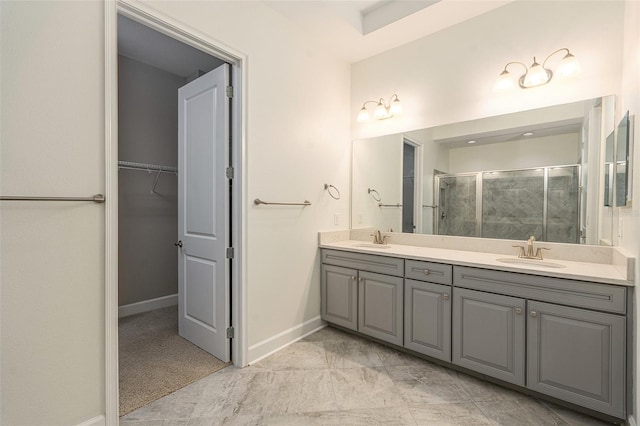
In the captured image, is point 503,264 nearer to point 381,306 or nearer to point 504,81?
point 381,306

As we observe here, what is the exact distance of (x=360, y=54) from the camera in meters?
3.22

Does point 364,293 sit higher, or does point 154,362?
point 364,293

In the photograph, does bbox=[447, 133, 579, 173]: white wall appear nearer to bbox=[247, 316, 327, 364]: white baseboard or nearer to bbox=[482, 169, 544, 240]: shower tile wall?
bbox=[482, 169, 544, 240]: shower tile wall

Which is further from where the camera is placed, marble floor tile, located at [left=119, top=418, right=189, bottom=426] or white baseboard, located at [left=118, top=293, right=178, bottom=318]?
white baseboard, located at [left=118, top=293, right=178, bottom=318]

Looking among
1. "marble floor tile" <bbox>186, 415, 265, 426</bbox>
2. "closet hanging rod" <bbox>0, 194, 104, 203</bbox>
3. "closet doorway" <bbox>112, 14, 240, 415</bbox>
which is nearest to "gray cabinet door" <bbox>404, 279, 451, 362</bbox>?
"marble floor tile" <bbox>186, 415, 265, 426</bbox>

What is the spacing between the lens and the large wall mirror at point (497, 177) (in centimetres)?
215

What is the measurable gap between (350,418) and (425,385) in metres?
0.65

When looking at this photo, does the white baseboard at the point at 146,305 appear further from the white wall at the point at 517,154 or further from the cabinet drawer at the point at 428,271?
the white wall at the point at 517,154

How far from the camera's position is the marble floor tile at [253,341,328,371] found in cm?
236

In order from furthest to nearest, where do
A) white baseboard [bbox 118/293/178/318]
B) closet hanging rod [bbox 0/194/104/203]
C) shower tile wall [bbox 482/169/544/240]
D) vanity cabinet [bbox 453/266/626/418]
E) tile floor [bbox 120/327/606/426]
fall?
1. white baseboard [bbox 118/293/178/318]
2. shower tile wall [bbox 482/169/544/240]
3. tile floor [bbox 120/327/606/426]
4. vanity cabinet [bbox 453/266/626/418]
5. closet hanging rod [bbox 0/194/104/203]

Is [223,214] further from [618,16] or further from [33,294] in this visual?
[618,16]

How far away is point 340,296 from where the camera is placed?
292 centimetres

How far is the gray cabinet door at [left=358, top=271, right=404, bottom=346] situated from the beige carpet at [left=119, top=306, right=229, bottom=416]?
1.25m

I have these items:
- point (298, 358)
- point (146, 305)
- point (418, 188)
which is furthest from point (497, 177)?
point (146, 305)
